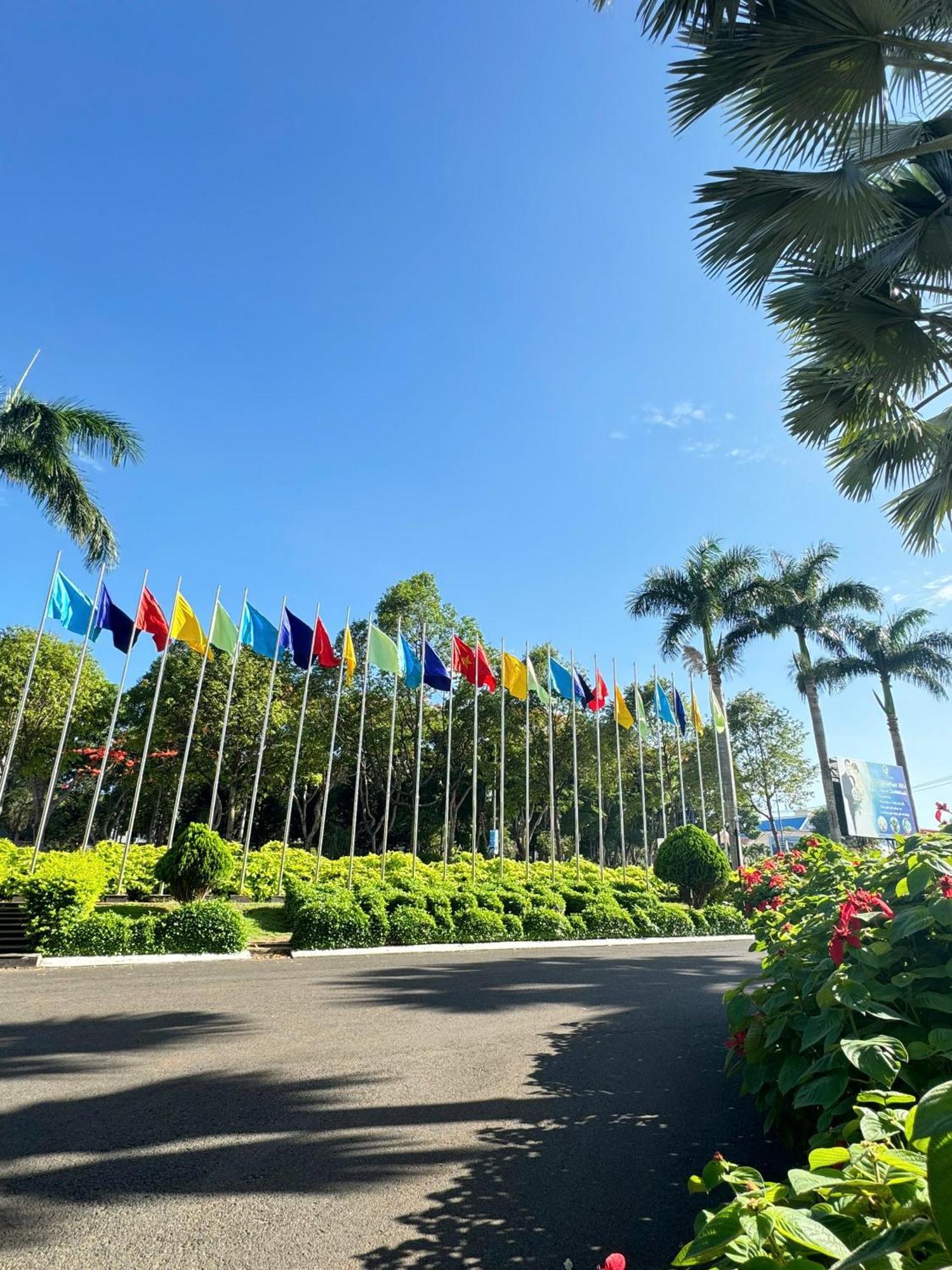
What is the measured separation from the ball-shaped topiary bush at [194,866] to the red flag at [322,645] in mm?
4925

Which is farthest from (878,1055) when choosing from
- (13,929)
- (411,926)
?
(13,929)

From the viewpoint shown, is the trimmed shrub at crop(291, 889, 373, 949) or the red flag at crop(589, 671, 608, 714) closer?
the trimmed shrub at crop(291, 889, 373, 949)

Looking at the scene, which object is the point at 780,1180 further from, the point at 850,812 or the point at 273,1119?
the point at 850,812

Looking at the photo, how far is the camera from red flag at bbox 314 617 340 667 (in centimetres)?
1667

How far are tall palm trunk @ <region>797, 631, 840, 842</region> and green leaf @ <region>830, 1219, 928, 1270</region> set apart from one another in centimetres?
2916

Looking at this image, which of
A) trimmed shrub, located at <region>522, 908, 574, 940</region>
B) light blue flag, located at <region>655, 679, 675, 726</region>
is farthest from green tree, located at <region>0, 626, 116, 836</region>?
light blue flag, located at <region>655, 679, 675, 726</region>

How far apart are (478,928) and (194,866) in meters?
5.46

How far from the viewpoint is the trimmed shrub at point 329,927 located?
38.2 ft

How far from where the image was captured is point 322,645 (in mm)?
16844

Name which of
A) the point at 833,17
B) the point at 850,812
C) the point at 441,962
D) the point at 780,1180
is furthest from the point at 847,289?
the point at 850,812

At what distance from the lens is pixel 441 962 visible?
1065 cm

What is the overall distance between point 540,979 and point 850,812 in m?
27.5

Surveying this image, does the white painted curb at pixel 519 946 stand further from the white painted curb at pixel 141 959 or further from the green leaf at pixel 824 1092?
the green leaf at pixel 824 1092

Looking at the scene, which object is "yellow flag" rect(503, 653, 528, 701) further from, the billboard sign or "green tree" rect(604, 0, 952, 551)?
the billboard sign
